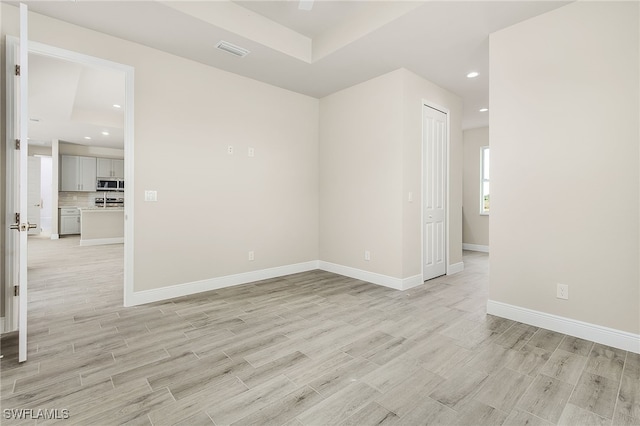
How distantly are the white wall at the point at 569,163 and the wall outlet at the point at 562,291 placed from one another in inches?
1.1

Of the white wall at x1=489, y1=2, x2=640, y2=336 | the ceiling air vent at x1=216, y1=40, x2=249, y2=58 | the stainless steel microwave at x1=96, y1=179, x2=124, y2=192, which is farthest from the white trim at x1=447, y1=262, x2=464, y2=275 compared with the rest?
the stainless steel microwave at x1=96, y1=179, x2=124, y2=192

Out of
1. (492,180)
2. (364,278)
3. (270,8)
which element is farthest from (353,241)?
(270,8)

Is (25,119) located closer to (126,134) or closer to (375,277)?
(126,134)

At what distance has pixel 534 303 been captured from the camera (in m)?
2.81

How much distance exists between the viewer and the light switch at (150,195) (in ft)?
11.1

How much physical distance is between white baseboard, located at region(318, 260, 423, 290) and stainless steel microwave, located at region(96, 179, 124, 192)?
29.1 ft

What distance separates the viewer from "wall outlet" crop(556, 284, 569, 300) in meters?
2.62

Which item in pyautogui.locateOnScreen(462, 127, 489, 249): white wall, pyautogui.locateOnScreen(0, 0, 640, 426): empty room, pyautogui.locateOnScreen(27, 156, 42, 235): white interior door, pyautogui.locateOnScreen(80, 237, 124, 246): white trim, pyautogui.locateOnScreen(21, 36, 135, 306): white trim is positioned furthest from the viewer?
pyautogui.locateOnScreen(27, 156, 42, 235): white interior door

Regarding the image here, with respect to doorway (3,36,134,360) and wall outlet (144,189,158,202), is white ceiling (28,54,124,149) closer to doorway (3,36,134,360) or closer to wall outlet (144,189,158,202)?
doorway (3,36,134,360)

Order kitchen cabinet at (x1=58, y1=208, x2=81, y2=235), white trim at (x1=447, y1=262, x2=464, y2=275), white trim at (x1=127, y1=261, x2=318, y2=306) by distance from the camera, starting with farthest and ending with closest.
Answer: kitchen cabinet at (x1=58, y1=208, x2=81, y2=235), white trim at (x1=447, y1=262, x2=464, y2=275), white trim at (x1=127, y1=261, x2=318, y2=306)

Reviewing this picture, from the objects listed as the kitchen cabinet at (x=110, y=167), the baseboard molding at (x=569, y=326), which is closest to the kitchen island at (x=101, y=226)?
the kitchen cabinet at (x=110, y=167)

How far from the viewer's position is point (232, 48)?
3.37m

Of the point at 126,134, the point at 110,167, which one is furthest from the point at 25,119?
the point at 110,167

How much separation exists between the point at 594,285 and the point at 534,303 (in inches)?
19.3
